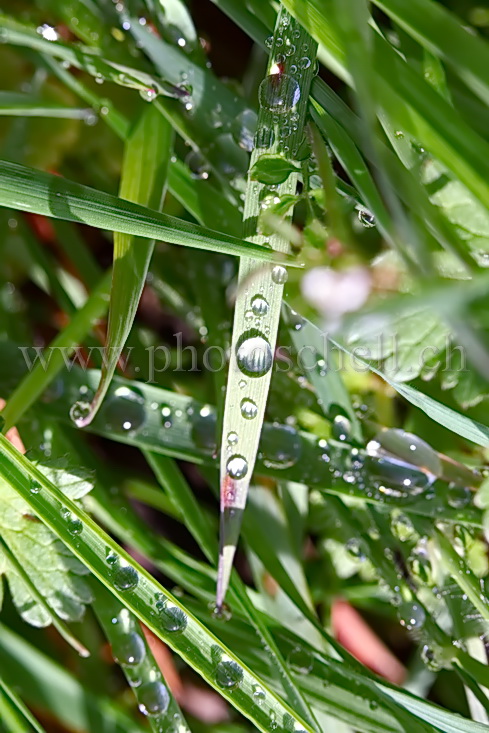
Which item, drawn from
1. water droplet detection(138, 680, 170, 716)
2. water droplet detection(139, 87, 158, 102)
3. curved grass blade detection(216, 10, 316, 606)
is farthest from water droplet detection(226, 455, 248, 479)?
water droplet detection(139, 87, 158, 102)

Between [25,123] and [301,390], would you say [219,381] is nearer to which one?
[301,390]

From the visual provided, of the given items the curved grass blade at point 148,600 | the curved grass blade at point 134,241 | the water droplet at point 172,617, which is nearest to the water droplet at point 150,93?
the curved grass blade at point 134,241

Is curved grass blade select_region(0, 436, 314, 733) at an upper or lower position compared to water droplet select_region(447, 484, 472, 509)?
upper

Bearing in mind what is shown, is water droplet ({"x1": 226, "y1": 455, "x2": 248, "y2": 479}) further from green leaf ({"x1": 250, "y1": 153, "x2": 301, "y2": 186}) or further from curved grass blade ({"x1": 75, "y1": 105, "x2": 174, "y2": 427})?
green leaf ({"x1": 250, "y1": 153, "x2": 301, "y2": 186})

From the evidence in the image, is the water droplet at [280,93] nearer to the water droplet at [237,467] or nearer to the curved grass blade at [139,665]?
the water droplet at [237,467]

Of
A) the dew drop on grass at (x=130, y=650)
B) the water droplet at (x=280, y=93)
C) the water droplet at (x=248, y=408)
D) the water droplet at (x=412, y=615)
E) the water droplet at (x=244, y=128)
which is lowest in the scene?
the water droplet at (x=412, y=615)

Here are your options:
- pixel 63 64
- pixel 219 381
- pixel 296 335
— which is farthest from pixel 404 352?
pixel 63 64
